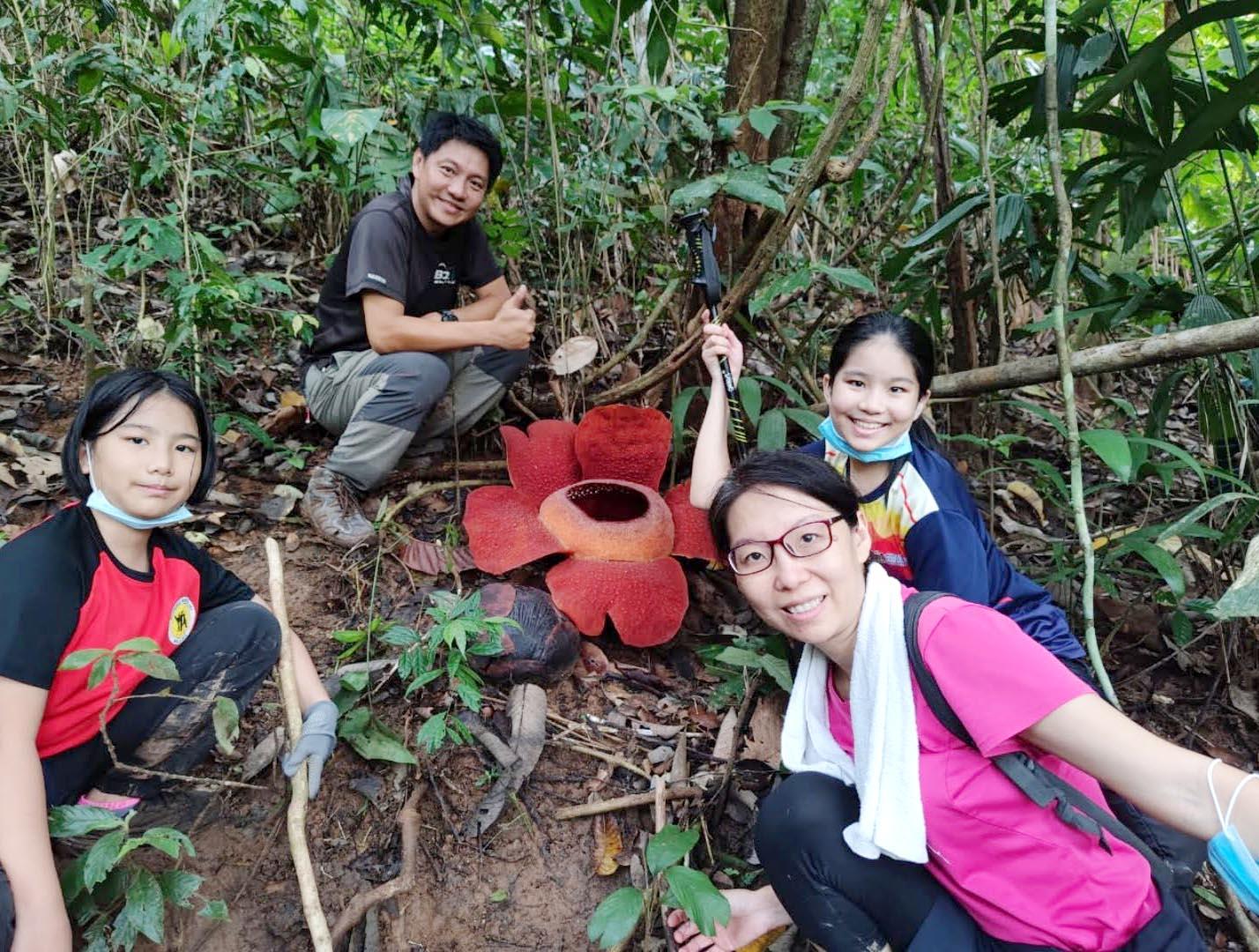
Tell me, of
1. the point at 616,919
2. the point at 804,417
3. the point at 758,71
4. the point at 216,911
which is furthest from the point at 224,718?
the point at 758,71

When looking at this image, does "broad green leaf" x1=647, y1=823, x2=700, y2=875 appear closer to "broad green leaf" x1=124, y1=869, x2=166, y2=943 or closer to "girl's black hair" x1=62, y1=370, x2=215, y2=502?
"broad green leaf" x1=124, y1=869, x2=166, y2=943

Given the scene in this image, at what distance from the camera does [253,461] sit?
3.38 m

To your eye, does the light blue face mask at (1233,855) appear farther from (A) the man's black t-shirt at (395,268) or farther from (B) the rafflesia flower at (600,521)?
(A) the man's black t-shirt at (395,268)

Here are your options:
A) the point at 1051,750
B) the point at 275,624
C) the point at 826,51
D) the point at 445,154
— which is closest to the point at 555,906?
the point at 275,624

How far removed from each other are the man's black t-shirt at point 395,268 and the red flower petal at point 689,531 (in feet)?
4.11

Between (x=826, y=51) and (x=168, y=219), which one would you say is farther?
(x=826, y=51)

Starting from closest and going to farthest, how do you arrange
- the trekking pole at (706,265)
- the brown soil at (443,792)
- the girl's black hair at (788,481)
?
the girl's black hair at (788,481)
the brown soil at (443,792)
the trekking pole at (706,265)

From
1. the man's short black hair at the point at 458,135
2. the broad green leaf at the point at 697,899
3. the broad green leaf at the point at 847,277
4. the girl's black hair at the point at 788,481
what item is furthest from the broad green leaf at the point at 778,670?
the man's short black hair at the point at 458,135

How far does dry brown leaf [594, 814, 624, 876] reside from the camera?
213cm

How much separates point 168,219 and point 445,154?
954 mm

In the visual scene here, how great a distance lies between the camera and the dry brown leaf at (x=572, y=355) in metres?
3.15

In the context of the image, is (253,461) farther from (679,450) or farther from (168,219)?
(679,450)

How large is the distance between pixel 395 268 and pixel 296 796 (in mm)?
1929

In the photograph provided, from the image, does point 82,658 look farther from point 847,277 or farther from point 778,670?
point 847,277
